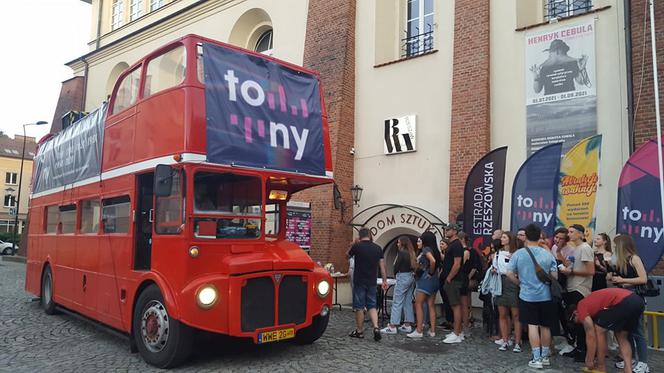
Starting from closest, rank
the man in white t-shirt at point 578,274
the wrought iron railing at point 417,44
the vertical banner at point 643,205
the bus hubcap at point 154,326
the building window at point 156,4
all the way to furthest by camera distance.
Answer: the bus hubcap at point 154,326 < the man in white t-shirt at point 578,274 < the vertical banner at point 643,205 < the wrought iron railing at point 417,44 < the building window at point 156,4

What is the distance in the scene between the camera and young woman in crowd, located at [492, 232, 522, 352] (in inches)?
295

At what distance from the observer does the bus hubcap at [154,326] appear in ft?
20.6

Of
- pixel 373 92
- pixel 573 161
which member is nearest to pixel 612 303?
pixel 573 161

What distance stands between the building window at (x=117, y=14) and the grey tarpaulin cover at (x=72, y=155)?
540 inches

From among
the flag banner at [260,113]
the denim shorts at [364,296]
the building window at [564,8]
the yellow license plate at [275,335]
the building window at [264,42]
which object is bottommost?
the yellow license plate at [275,335]

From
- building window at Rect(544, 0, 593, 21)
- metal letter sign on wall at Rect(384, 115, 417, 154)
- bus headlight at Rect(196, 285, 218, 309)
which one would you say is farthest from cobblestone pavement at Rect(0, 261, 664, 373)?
building window at Rect(544, 0, 593, 21)

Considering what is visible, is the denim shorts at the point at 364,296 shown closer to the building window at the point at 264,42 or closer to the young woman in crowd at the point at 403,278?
the young woman in crowd at the point at 403,278

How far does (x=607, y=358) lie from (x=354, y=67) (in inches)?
366

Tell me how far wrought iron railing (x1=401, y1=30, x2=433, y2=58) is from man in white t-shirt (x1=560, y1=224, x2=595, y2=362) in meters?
7.14

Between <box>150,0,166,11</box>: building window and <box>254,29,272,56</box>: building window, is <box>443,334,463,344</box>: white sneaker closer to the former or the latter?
<box>254,29,272,56</box>: building window

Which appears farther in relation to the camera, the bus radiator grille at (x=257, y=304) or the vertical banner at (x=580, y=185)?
the vertical banner at (x=580, y=185)

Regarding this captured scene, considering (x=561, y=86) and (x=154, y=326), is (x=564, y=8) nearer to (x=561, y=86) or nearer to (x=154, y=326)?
(x=561, y=86)

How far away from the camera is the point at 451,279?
8109 millimetres

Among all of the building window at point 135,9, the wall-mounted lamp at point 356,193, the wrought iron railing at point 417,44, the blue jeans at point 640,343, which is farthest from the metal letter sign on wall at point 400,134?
the building window at point 135,9
